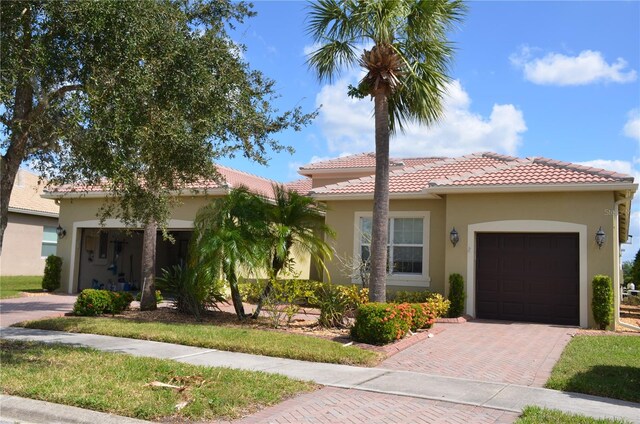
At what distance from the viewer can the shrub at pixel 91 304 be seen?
14.0 m

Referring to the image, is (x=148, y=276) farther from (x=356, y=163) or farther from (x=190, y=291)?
(x=356, y=163)

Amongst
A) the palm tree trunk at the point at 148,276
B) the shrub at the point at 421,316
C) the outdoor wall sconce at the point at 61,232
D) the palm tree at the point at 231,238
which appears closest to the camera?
the shrub at the point at 421,316

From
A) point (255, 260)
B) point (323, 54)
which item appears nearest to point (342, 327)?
point (255, 260)

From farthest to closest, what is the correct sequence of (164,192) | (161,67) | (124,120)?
1. (164,192)
2. (161,67)
3. (124,120)

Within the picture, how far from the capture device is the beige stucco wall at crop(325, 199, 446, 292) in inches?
660

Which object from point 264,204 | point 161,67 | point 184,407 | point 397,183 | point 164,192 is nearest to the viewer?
point 184,407

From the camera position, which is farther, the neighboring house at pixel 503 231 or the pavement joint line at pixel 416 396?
the neighboring house at pixel 503 231

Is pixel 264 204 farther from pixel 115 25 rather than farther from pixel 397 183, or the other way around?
pixel 115 25

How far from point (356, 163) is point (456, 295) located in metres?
10.2

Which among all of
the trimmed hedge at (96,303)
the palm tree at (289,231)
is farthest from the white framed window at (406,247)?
the trimmed hedge at (96,303)

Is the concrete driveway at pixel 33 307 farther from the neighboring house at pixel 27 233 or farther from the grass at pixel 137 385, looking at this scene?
the neighboring house at pixel 27 233

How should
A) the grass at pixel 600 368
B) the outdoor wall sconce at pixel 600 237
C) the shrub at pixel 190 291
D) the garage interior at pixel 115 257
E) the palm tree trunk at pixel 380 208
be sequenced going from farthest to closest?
the garage interior at pixel 115 257 → the outdoor wall sconce at pixel 600 237 → the shrub at pixel 190 291 → the palm tree trunk at pixel 380 208 → the grass at pixel 600 368

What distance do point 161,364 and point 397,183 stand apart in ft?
35.8

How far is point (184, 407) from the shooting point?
660 centimetres
